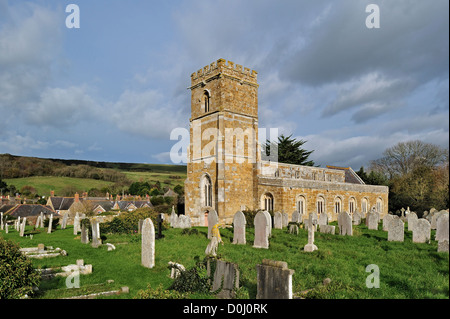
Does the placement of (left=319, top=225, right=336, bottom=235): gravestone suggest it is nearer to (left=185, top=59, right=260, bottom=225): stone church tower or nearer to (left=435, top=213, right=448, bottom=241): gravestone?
(left=435, top=213, right=448, bottom=241): gravestone

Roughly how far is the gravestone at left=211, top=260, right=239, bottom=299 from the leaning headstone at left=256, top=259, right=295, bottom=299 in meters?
0.90

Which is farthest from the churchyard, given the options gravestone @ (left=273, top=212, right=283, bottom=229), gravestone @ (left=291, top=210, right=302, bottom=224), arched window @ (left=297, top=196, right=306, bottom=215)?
arched window @ (left=297, top=196, right=306, bottom=215)

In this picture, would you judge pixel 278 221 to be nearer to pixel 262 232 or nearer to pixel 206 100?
pixel 262 232

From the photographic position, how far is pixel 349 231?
16609 mm

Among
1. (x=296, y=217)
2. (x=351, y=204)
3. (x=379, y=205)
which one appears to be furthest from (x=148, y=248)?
(x=379, y=205)

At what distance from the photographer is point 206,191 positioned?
27625 mm

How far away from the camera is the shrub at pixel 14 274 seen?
22.6 feet

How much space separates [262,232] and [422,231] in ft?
23.2

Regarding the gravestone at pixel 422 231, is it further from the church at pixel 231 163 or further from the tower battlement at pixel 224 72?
the tower battlement at pixel 224 72

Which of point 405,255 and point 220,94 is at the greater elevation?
point 220,94

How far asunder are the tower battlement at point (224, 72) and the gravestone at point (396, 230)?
1719cm
